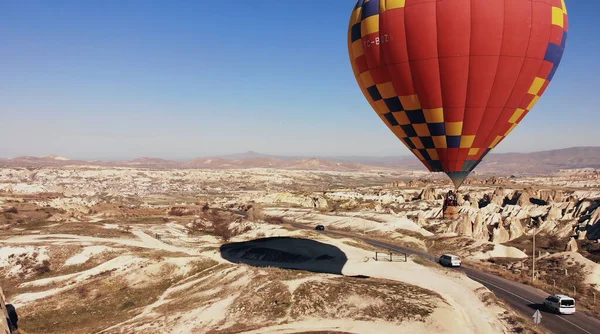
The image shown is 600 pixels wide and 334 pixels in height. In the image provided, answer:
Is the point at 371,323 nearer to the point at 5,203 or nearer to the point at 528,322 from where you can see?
the point at 528,322

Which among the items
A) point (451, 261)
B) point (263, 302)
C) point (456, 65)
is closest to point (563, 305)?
point (451, 261)

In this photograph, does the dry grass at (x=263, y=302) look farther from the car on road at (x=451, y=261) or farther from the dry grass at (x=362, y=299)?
the car on road at (x=451, y=261)

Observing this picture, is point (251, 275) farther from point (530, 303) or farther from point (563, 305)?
point (563, 305)

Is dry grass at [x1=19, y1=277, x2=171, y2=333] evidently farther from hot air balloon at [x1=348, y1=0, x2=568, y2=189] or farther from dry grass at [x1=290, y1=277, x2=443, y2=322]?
hot air balloon at [x1=348, y1=0, x2=568, y2=189]

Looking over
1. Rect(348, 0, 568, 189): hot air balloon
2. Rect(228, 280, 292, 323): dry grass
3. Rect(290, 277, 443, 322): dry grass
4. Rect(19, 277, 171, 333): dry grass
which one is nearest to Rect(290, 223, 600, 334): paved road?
Rect(290, 277, 443, 322): dry grass

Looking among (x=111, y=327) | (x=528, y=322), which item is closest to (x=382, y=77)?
(x=528, y=322)

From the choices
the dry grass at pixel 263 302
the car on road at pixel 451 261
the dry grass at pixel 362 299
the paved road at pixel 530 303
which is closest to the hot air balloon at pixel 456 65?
the dry grass at pixel 362 299
